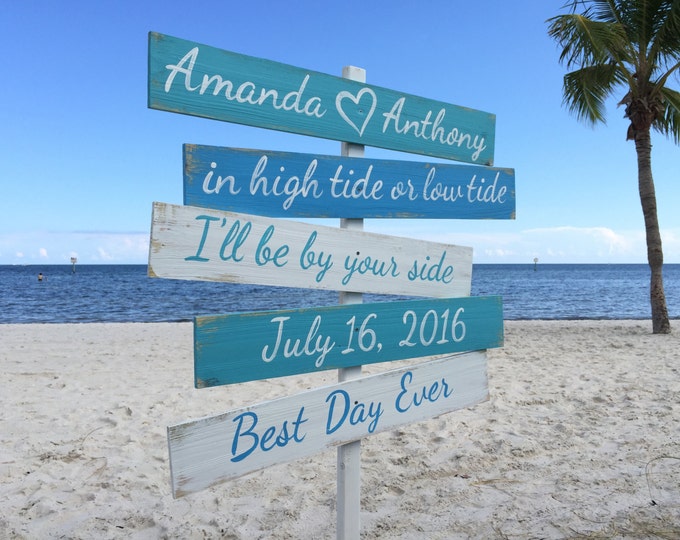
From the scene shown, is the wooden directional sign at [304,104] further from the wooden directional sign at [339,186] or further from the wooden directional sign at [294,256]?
the wooden directional sign at [294,256]

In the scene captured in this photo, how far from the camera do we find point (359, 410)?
252 centimetres

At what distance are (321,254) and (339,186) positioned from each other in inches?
13.8

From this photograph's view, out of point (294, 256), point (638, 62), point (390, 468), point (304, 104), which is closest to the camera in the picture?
point (294, 256)

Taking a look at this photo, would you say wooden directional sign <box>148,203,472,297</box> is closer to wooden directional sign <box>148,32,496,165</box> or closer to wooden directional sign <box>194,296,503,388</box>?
wooden directional sign <box>194,296,503,388</box>

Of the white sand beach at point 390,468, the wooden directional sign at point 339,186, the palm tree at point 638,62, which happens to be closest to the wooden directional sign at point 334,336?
the wooden directional sign at point 339,186

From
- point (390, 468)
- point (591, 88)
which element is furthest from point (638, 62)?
point (390, 468)

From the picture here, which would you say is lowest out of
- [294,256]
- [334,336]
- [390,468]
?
[390,468]

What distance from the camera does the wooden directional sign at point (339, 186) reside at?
221 centimetres

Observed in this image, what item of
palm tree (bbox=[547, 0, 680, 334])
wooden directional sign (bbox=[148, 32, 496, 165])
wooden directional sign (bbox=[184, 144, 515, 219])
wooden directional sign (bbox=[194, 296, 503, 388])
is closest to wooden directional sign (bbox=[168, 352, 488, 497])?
wooden directional sign (bbox=[194, 296, 503, 388])

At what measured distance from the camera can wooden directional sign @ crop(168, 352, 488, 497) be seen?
209cm

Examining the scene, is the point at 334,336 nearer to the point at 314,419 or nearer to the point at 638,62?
the point at 314,419

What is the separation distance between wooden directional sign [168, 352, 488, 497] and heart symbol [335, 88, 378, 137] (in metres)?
1.25

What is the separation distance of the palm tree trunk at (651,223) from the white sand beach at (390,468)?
5028mm

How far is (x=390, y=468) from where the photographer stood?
3.87 meters
